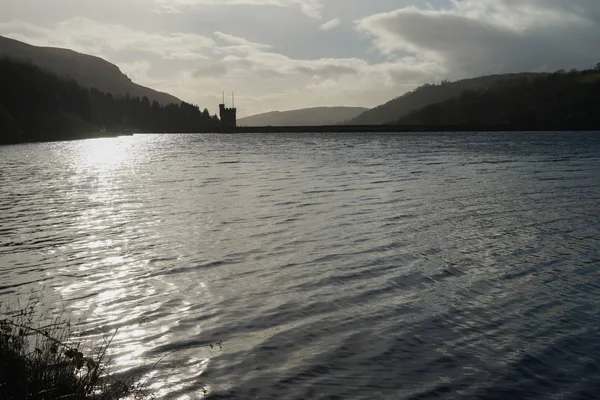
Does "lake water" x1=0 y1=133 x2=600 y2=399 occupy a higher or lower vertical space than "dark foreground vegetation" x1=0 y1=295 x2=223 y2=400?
lower

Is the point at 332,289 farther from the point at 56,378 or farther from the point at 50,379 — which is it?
the point at 50,379

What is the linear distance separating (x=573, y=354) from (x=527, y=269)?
9187 mm

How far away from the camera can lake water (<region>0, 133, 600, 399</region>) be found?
44.3 feet

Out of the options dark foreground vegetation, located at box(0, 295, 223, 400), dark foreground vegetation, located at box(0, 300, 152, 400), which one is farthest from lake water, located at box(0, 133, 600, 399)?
dark foreground vegetation, located at box(0, 300, 152, 400)

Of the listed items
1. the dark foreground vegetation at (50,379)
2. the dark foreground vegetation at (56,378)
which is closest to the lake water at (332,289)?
the dark foreground vegetation at (56,378)

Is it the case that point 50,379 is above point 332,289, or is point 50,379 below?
above

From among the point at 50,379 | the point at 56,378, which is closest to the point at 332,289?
the point at 56,378

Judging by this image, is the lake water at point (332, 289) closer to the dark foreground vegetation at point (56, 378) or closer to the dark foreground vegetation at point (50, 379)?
the dark foreground vegetation at point (56, 378)

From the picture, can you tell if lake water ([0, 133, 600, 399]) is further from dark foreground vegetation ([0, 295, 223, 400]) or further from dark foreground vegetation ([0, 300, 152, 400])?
dark foreground vegetation ([0, 300, 152, 400])

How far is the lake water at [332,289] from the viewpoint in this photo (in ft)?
44.3

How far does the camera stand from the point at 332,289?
20.6 metres

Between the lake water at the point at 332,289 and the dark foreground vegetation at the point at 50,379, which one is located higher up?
the dark foreground vegetation at the point at 50,379

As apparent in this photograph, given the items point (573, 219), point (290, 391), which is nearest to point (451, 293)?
point (290, 391)

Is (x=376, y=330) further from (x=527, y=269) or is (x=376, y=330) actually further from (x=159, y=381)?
(x=527, y=269)
